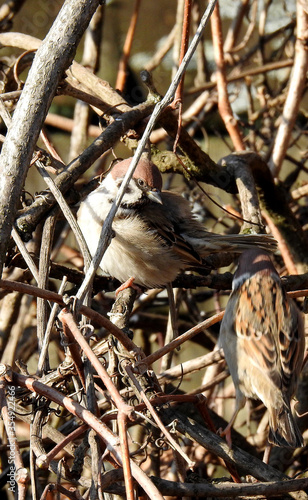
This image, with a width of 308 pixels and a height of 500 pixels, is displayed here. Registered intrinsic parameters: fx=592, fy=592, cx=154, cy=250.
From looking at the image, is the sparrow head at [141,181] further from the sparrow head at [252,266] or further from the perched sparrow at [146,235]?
the sparrow head at [252,266]

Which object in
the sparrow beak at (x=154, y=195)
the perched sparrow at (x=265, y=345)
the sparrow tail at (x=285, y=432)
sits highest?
the sparrow beak at (x=154, y=195)

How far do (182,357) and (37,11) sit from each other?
309 cm

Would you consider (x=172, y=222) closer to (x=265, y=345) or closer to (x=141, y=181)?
(x=141, y=181)

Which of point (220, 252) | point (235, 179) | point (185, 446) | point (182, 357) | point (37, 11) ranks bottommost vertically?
point (185, 446)

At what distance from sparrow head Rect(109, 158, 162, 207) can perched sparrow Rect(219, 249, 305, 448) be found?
2.34 feet

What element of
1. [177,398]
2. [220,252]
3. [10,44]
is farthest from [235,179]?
[177,398]

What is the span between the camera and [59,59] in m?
1.73

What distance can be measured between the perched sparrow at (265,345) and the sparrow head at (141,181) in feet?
2.34

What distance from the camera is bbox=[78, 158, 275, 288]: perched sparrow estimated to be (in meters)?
2.82

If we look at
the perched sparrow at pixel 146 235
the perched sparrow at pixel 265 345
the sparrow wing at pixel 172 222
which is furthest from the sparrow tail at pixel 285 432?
the sparrow wing at pixel 172 222

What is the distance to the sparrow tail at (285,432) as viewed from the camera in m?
2.09

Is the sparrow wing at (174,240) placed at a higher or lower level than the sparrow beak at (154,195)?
lower

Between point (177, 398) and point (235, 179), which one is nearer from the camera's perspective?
point (177, 398)

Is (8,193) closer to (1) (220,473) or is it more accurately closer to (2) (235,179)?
(2) (235,179)
